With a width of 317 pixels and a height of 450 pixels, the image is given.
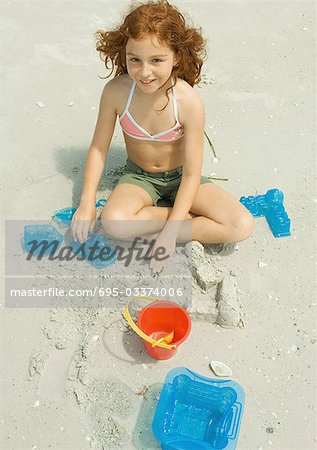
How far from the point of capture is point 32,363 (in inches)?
81.4

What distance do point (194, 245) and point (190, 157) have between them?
1.18 feet

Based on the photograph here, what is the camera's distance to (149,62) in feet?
6.51

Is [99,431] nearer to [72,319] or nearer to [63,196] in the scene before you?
[72,319]

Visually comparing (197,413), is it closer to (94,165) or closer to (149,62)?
(94,165)

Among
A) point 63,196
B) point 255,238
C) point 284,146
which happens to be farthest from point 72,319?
point 284,146

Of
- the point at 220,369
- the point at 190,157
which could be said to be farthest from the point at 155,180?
the point at 220,369

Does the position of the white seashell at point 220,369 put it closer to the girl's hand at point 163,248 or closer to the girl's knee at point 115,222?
the girl's hand at point 163,248

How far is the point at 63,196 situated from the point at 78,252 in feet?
1.25

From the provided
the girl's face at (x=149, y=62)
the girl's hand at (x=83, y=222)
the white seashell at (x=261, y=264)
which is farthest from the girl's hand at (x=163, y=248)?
the girl's face at (x=149, y=62)

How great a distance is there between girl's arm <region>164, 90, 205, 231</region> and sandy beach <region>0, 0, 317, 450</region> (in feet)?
0.64

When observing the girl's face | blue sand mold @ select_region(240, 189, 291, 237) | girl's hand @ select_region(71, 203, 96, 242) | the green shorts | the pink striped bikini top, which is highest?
the girl's face

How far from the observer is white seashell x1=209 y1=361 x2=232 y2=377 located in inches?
80.5

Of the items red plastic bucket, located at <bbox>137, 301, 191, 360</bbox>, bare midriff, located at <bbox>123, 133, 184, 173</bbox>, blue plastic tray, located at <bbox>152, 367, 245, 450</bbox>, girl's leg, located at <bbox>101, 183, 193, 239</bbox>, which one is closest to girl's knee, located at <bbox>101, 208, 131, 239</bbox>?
girl's leg, located at <bbox>101, 183, 193, 239</bbox>

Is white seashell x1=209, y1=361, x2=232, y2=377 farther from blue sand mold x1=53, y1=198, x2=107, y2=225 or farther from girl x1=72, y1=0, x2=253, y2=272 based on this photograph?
blue sand mold x1=53, y1=198, x2=107, y2=225
